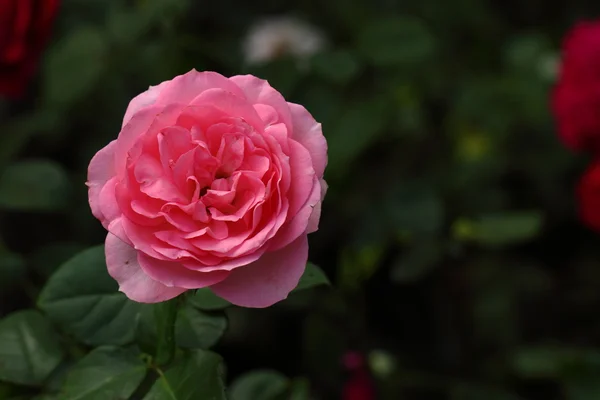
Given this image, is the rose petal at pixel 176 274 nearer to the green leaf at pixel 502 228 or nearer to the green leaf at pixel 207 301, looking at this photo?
the green leaf at pixel 207 301

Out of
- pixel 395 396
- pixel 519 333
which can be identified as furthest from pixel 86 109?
pixel 519 333

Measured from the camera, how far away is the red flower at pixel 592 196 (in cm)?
115

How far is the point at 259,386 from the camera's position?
955 mm

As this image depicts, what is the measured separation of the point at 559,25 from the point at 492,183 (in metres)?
0.84

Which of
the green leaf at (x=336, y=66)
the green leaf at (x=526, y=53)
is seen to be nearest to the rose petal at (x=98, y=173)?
the green leaf at (x=336, y=66)

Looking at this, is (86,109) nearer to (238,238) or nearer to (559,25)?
(238,238)

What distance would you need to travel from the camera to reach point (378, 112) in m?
1.18

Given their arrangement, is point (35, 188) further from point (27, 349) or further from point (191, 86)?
point (191, 86)

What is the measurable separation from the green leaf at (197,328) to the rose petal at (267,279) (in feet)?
0.38

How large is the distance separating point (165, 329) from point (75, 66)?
0.70m

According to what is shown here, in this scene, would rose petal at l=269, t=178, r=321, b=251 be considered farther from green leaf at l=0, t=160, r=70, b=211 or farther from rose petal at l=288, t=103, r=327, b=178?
green leaf at l=0, t=160, r=70, b=211

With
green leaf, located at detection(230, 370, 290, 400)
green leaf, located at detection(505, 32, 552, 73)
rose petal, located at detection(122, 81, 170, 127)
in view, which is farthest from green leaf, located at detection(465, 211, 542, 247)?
rose petal, located at detection(122, 81, 170, 127)

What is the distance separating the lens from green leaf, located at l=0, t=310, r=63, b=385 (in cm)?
68

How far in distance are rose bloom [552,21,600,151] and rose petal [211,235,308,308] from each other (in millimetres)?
717
